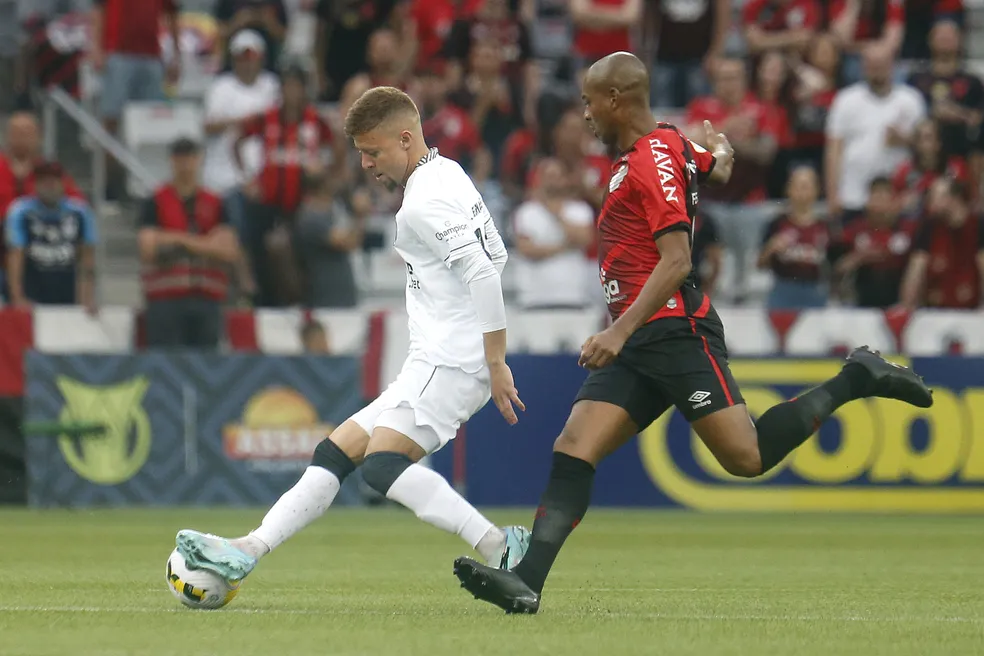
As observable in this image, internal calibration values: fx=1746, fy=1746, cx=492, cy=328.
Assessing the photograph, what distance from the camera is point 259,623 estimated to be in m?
6.29

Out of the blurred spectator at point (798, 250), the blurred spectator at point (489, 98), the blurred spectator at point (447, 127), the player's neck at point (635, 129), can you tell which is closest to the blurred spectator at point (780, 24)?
the blurred spectator at point (489, 98)

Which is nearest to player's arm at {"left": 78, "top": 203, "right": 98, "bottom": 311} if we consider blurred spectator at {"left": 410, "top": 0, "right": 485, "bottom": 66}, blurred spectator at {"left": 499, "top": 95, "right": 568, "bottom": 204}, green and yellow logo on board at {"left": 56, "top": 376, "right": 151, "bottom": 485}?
green and yellow logo on board at {"left": 56, "top": 376, "right": 151, "bottom": 485}

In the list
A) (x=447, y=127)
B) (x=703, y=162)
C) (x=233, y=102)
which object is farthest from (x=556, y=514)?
(x=233, y=102)

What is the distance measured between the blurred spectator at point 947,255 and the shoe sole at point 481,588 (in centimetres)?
912

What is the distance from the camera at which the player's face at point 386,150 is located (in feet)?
22.0

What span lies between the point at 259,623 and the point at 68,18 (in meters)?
12.9

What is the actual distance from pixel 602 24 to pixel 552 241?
128 inches

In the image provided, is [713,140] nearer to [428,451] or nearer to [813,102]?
[428,451]

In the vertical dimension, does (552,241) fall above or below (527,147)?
below

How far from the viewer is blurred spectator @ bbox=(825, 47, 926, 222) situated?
628 inches

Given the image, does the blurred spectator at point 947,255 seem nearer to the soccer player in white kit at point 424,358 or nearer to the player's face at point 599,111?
the player's face at point 599,111

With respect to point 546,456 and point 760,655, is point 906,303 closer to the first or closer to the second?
point 546,456

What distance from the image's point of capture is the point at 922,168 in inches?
621

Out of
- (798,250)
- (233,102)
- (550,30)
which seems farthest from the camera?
(550,30)
